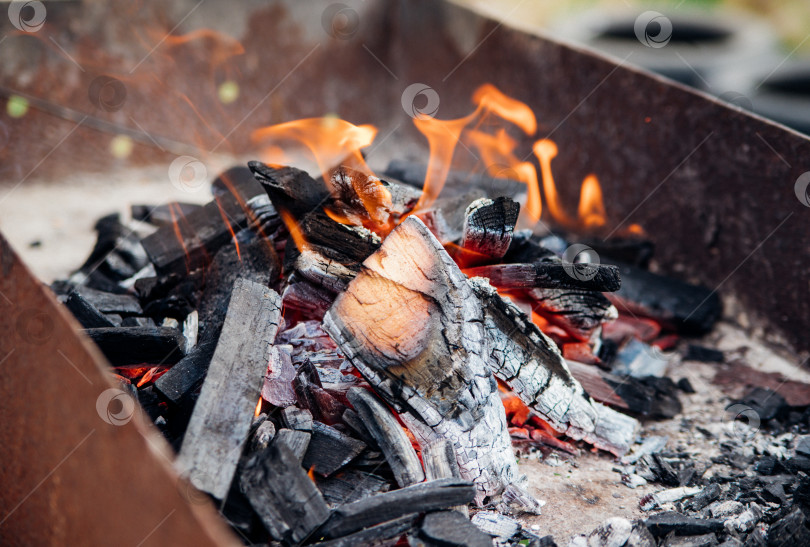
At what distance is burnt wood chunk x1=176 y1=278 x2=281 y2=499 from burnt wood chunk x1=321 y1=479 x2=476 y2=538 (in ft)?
1.07

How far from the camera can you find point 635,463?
2330mm

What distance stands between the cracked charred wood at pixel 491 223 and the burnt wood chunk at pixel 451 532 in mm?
1028

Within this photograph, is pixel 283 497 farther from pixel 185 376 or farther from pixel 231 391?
pixel 185 376

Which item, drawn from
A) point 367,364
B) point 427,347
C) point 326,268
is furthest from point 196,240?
point 427,347

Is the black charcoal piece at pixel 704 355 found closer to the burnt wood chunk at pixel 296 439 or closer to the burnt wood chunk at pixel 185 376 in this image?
the burnt wood chunk at pixel 296 439

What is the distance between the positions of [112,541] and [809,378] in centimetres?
291

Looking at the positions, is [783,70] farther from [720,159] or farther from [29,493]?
[29,493]

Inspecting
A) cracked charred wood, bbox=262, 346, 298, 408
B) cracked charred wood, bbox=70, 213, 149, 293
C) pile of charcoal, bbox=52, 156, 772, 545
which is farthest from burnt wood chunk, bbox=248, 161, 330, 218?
cracked charred wood, bbox=70, 213, 149, 293

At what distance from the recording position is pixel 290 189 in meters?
2.42

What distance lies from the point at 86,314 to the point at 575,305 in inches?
76.0

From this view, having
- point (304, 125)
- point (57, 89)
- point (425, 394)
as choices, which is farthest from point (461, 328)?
point (57, 89)

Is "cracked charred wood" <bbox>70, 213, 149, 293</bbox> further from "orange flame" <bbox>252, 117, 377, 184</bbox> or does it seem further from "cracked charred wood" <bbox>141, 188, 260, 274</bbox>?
"orange flame" <bbox>252, 117, 377, 184</bbox>

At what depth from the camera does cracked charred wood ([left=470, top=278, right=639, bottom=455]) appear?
2.23 m

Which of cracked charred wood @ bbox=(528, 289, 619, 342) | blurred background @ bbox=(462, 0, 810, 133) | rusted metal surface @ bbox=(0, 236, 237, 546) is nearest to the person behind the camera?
rusted metal surface @ bbox=(0, 236, 237, 546)
